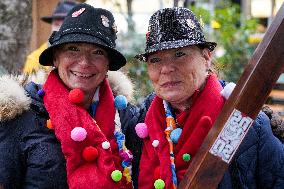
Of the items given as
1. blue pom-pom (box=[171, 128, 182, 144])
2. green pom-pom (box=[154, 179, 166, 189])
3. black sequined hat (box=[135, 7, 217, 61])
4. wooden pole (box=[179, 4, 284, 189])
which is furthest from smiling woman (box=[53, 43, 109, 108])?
wooden pole (box=[179, 4, 284, 189])

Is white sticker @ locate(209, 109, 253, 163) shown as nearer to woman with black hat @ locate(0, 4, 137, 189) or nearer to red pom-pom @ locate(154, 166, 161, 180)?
red pom-pom @ locate(154, 166, 161, 180)

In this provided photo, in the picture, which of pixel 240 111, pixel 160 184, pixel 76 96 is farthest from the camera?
pixel 76 96

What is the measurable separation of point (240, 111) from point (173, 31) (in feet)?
2.59

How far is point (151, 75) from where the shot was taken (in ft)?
7.71

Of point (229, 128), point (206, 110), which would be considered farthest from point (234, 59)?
point (229, 128)

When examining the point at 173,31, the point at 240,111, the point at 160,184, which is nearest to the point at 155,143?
the point at 160,184

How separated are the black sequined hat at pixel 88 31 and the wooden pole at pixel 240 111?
3.36ft

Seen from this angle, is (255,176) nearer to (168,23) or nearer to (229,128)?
(229,128)

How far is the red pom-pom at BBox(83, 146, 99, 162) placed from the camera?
2.39 metres

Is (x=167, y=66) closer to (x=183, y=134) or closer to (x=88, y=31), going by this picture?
(x=183, y=134)

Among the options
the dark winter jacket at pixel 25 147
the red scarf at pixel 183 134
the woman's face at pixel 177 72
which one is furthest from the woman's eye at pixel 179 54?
the dark winter jacket at pixel 25 147

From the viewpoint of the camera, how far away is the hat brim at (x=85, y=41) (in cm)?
243

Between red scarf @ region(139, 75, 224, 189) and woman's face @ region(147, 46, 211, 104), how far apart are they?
0.08m

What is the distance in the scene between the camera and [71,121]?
2.44 m
